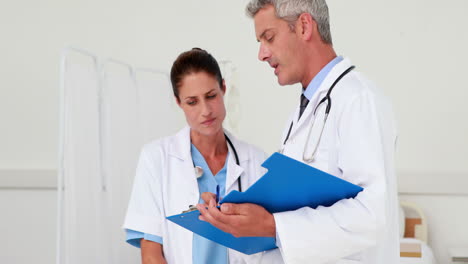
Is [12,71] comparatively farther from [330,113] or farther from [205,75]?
[330,113]

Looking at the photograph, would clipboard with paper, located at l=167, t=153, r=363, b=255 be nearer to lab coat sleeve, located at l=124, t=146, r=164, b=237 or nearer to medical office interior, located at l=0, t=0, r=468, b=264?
lab coat sleeve, located at l=124, t=146, r=164, b=237

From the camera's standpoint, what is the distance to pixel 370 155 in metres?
1.25

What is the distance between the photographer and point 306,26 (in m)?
1.47

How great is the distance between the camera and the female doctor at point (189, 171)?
183 cm

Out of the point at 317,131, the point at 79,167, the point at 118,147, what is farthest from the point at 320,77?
the point at 118,147

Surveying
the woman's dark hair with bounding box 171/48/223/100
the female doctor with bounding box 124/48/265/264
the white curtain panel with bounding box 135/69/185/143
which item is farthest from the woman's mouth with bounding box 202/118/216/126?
the white curtain panel with bounding box 135/69/185/143

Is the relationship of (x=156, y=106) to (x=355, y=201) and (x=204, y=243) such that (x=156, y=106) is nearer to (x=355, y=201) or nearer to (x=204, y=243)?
(x=204, y=243)

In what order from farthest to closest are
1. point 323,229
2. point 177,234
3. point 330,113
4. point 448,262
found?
point 448,262 → point 177,234 → point 330,113 → point 323,229

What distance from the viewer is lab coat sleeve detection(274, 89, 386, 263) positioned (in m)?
1.24

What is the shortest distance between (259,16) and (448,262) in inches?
79.9

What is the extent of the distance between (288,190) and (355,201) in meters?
0.14

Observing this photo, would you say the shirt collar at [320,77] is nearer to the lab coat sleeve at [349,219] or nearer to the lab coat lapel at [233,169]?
the lab coat sleeve at [349,219]

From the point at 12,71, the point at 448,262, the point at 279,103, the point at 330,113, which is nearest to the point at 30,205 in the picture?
the point at 12,71

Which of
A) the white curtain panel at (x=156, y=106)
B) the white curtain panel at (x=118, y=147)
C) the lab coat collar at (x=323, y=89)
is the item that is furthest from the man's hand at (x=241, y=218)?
the white curtain panel at (x=156, y=106)
